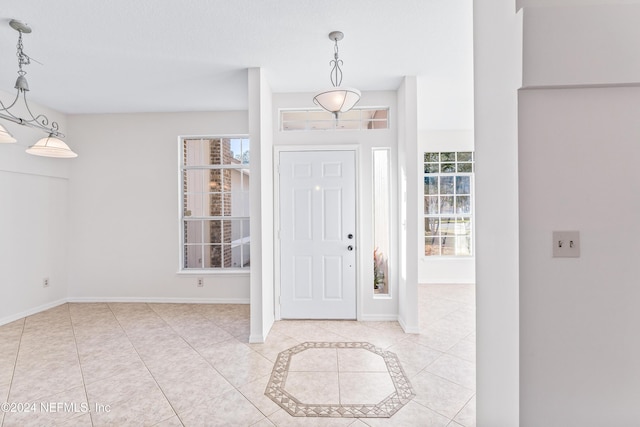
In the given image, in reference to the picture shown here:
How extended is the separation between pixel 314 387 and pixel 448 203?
451 cm

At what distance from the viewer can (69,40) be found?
8.59ft

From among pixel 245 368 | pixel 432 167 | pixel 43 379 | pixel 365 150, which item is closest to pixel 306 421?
pixel 245 368

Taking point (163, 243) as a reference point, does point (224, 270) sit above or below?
below

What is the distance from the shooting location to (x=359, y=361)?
2703 millimetres

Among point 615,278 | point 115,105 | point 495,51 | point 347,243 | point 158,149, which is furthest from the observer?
point 158,149

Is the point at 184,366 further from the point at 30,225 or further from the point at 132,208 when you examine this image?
the point at 30,225

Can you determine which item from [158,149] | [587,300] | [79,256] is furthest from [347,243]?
[79,256]

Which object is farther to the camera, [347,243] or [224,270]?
[224,270]

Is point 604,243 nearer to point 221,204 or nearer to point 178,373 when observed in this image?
point 178,373

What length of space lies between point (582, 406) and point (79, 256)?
590cm

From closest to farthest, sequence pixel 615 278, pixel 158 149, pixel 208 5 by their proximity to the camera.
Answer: pixel 615 278 → pixel 208 5 → pixel 158 149

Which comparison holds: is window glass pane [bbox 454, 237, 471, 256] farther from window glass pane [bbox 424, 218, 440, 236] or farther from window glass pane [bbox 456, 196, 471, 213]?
window glass pane [bbox 456, 196, 471, 213]

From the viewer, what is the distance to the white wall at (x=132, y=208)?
4.54 metres

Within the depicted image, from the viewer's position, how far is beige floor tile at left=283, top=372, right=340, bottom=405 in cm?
217
